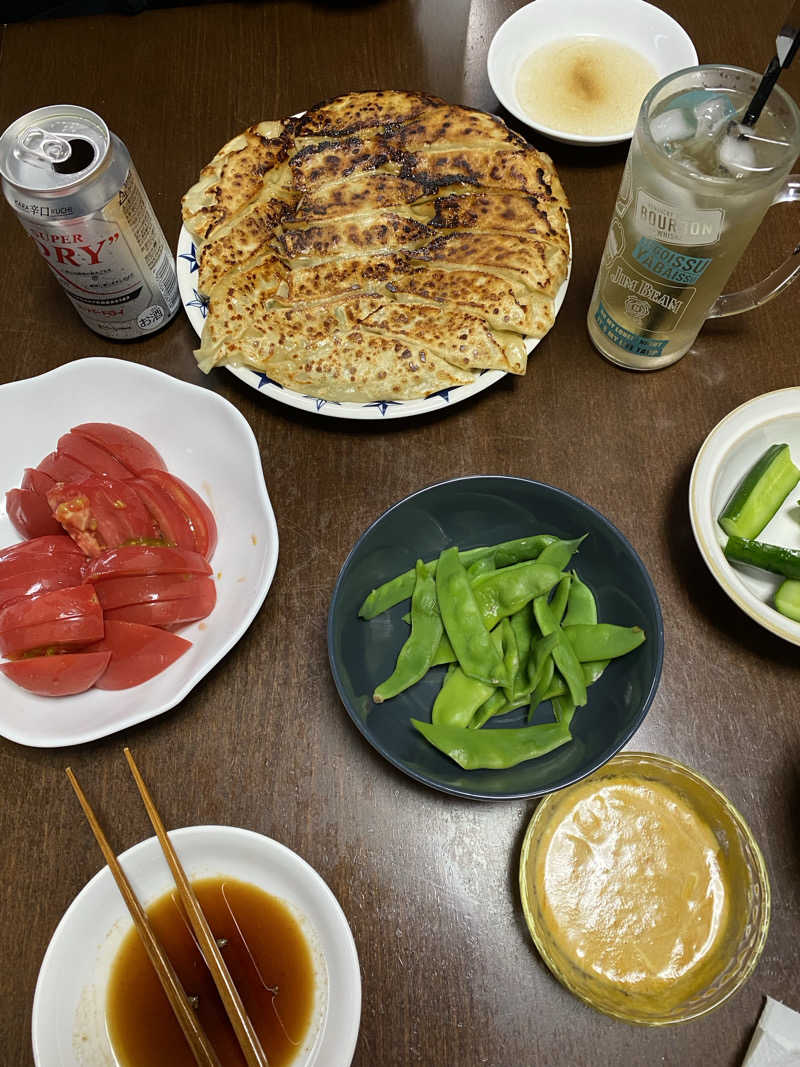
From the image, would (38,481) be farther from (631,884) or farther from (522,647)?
(631,884)

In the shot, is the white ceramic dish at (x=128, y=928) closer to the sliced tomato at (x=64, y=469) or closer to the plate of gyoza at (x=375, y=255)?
the sliced tomato at (x=64, y=469)

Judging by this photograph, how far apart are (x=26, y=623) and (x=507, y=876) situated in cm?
87

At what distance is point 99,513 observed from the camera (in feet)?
4.45

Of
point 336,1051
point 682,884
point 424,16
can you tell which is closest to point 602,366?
point 682,884

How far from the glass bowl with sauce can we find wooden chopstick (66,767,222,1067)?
0.49 metres

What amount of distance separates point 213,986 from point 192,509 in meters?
0.78

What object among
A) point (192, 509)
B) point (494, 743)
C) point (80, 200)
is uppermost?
point (80, 200)

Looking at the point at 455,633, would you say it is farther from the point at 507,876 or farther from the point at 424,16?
the point at 424,16

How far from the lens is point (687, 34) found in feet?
6.61

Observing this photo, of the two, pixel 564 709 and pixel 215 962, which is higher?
pixel 564 709

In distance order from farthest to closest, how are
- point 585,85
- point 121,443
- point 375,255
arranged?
point 585,85 → point 375,255 → point 121,443

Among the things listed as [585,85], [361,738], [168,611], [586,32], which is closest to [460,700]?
[361,738]

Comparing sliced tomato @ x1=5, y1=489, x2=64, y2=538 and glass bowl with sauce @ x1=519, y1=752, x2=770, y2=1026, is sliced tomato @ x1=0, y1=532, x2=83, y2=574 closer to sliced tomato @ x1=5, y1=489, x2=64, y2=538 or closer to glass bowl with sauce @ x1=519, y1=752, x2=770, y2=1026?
sliced tomato @ x1=5, y1=489, x2=64, y2=538

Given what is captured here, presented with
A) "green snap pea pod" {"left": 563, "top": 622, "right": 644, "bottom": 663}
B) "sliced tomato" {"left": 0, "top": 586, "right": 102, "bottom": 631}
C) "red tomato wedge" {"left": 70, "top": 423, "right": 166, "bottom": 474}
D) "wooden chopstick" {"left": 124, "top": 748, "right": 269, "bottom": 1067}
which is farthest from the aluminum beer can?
"green snap pea pod" {"left": 563, "top": 622, "right": 644, "bottom": 663}
